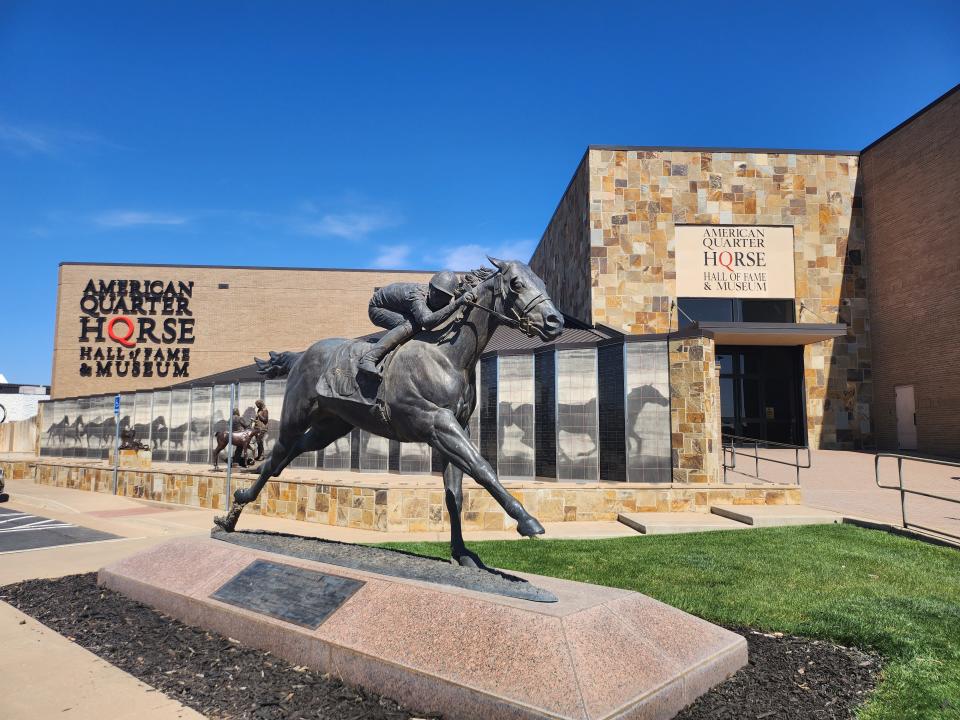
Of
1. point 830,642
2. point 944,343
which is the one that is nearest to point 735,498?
point 830,642

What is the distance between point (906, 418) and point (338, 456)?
71.3 feet

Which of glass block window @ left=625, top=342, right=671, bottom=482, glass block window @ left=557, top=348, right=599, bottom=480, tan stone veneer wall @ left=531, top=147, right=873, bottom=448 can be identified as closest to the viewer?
glass block window @ left=625, top=342, right=671, bottom=482

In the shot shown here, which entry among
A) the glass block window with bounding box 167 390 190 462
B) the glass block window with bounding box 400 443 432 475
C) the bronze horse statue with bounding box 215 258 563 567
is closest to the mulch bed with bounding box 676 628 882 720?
the bronze horse statue with bounding box 215 258 563 567

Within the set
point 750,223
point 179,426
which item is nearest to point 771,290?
point 750,223

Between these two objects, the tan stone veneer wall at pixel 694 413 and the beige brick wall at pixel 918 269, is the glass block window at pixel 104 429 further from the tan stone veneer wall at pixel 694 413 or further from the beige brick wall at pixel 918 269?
the beige brick wall at pixel 918 269

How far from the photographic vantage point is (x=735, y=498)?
40.5ft

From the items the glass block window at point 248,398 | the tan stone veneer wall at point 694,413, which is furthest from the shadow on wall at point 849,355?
the glass block window at point 248,398

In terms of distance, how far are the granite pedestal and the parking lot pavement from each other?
22.6 ft

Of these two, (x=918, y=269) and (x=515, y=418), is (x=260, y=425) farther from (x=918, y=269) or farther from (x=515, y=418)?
(x=918, y=269)

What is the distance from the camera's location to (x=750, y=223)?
83.8ft

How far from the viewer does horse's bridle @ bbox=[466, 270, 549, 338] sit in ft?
14.4

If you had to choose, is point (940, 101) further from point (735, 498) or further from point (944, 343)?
point (735, 498)

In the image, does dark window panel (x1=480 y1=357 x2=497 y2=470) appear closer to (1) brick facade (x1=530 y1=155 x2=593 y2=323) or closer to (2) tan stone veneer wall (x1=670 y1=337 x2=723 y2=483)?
(2) tan stone veneer wall (x1=670 y1=337 x2=723 y2=483)

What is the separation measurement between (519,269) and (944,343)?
2478cm
